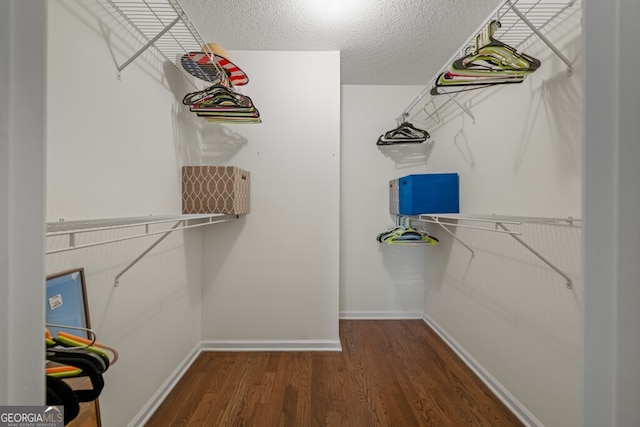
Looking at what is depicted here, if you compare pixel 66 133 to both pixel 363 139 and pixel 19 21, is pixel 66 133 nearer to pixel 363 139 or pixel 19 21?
pixel 19 21

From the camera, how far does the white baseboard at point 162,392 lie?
1.48 metres

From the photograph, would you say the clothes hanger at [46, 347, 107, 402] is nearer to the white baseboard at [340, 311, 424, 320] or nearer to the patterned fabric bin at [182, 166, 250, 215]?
the patterned fabric bin at [182, 166, 250, 215]

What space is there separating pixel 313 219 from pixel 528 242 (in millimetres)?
1412

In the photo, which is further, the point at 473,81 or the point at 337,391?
the point at 337,391

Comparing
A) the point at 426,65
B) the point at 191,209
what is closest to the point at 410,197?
the point at 426,65

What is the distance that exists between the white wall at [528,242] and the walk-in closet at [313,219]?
12mm

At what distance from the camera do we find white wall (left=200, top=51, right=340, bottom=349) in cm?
228

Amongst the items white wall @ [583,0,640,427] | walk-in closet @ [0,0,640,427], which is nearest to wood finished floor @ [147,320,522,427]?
walk-in closet @ [0,0,640,427]

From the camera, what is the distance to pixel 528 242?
4.94 ft

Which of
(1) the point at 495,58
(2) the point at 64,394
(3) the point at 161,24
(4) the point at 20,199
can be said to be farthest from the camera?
(3) the point at 161,24

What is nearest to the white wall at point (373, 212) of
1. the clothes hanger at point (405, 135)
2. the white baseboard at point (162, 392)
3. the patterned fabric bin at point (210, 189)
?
the clothes hanger at point (405, 135)

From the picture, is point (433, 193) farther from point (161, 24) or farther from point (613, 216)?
point (161, 24)

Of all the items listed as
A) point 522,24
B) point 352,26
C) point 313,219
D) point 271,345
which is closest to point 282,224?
point 313,219

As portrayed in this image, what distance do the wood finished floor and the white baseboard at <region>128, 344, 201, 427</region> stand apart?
3 cm
